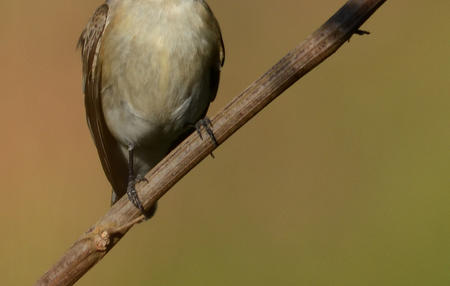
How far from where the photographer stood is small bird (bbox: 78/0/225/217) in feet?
8.70

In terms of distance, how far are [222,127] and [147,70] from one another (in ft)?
3.17

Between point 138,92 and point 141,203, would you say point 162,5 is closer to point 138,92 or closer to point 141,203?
point 138,92

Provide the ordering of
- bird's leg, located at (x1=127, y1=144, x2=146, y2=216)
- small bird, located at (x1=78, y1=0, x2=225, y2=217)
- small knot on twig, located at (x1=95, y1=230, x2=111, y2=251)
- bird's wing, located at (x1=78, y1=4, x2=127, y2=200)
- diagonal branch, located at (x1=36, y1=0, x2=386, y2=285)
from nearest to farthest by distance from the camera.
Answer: diagonal branch, located at (x1=36, y1=0, x2=386, y2=285)
small knot on twig, located at (x1=95, y1=230, x2=111, y2=251)
bird's leg, located at (x1=127, y1=144, x2=146, y2=216)
small bird, located at (x1=78, y1=0, x2=225, y2=217)
bird's wing, located at (x1=78, y1=4, x2=127, y2=200)

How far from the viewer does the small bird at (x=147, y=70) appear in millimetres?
2652

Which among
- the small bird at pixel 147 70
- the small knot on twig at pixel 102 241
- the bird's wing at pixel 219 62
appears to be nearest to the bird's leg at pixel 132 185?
the small bird at pixel 147 70

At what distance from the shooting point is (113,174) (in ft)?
9.83

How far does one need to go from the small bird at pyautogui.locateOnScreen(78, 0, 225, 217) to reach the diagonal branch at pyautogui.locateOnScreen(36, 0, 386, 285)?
56cm

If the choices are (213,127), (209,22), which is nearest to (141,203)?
(213,127)

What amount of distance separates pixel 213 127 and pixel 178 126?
3.74ft

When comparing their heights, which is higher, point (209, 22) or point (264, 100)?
point (209, 22)

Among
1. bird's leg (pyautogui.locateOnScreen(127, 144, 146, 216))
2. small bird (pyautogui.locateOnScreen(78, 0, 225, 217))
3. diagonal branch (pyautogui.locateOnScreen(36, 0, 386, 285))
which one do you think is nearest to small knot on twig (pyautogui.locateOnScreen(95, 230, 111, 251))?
diagonal branch (pyautogui.locateOnScreen(36, 0, 386, 285))

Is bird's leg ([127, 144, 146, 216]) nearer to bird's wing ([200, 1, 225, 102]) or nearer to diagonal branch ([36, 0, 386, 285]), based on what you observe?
diagonal branch ([36, 0, 386, 285])

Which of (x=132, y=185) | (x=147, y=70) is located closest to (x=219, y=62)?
(x=147, y=70)

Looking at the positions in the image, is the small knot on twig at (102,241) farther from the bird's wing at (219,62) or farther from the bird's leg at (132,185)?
the bird's wing at (219,62)
